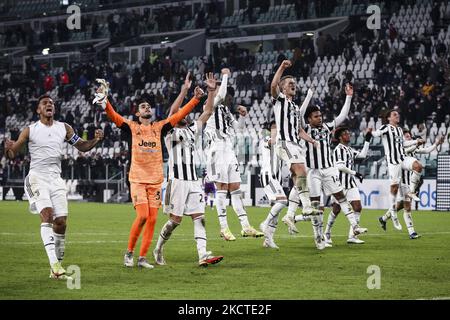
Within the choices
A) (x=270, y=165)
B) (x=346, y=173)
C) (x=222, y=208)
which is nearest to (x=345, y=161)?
(x=346, y=173)

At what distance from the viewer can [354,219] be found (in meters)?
18.0

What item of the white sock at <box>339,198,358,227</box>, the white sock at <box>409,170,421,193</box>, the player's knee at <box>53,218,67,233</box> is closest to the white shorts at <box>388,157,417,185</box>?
the white sock at <box>409,170,421,193</box>

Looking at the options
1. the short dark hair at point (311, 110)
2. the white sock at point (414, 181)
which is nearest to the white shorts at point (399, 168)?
the white sock at point (414, 181)

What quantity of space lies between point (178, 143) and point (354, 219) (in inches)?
194

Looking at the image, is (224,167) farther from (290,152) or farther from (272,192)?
(290,152)

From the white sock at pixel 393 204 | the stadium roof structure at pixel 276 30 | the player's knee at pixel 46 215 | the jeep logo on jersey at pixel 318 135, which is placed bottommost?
the white sock at pixel 393 204

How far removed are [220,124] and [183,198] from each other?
5229 mm

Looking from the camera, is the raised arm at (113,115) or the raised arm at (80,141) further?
the raised arm at (113,115)

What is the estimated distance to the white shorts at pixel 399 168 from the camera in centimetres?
2152

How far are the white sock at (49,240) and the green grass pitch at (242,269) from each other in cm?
33

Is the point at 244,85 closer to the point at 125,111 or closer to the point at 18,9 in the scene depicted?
the point at 125,111

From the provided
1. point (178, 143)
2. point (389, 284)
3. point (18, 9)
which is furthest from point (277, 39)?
point (389, 284)

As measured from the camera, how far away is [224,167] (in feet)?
63.1

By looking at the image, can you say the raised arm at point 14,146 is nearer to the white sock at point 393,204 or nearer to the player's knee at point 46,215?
the player's knee at point 46,215
